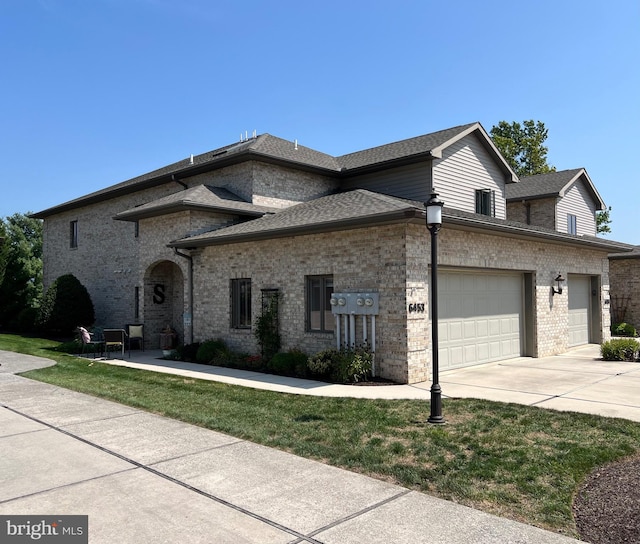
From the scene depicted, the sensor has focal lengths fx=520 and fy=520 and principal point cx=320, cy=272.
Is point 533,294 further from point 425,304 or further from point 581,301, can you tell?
point 425,304

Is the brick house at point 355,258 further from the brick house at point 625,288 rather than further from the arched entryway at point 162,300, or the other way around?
the brick house at point 625,288

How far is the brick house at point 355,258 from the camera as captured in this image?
11156 mm

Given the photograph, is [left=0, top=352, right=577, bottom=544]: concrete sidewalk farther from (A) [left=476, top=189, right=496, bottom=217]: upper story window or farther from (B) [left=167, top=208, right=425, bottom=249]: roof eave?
(A) [left=476, top=189, right=496, bottom=217]: upper story window

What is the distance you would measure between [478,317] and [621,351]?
169 inches

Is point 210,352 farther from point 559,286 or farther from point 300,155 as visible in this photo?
point 559,286

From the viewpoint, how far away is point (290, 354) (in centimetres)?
1235

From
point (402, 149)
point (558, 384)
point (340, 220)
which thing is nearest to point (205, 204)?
point (340, 220)

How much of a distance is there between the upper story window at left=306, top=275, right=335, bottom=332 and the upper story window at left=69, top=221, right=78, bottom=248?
57.6 feet

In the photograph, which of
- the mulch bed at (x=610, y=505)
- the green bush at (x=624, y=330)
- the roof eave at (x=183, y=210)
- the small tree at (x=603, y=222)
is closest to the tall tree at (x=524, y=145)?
the small tree at (x=603, y=222)

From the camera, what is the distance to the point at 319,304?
12.6 m

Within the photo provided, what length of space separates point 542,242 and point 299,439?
11.6 metres

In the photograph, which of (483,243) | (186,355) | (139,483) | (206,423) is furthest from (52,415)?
(483,243)

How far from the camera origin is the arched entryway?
17.6 m

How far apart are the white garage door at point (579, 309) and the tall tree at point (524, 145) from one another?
2451cm
